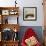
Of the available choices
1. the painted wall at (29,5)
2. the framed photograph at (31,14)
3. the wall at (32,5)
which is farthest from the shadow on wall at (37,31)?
the framed photograph at (31,14)

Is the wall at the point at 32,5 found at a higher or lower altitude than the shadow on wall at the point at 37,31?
higher

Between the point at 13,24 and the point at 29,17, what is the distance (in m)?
0.65

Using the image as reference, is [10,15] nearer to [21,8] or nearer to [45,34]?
[21,8]

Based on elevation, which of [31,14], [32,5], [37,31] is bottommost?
[37,31]

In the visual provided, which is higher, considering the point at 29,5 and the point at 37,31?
the point at 29,5

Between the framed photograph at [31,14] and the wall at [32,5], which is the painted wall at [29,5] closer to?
the wall at [32,5]

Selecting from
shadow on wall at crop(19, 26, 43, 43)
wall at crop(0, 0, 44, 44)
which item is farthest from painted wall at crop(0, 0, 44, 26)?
shadow on wall at crop(19, 26, 43, 43)

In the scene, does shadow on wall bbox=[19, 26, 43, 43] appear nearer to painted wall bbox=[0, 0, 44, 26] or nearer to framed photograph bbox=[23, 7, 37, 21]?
painted wall bbox=[0, 0, 44, 26]

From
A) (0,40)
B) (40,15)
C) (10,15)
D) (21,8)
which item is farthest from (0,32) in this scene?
(40,15)

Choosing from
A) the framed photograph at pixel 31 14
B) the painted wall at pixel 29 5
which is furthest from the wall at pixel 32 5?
the framed photograph at pixel 31 14

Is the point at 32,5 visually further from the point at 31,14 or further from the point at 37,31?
the point at 37,31

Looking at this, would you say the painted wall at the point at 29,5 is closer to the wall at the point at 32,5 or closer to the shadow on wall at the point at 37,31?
the wall at the point at 32,5

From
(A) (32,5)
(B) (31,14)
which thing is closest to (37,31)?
(B) (31,14)

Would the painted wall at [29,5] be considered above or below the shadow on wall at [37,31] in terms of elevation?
above
